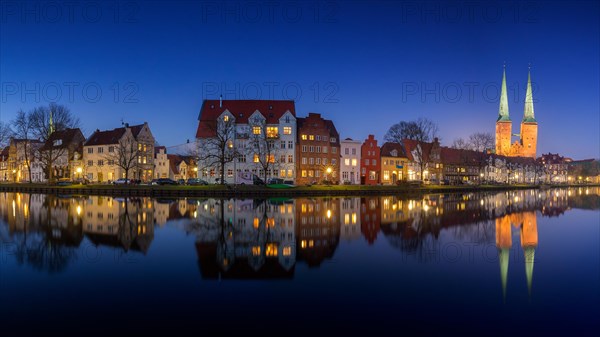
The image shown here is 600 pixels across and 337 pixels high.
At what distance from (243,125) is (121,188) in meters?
24.7

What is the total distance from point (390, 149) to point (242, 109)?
123 ft

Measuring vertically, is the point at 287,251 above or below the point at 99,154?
below

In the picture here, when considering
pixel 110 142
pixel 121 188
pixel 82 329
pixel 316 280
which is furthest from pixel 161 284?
pixel 110 142

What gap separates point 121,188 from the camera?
5797 centimetres

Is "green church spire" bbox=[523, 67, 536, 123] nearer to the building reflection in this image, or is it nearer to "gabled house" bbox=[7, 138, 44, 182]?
the building reflection

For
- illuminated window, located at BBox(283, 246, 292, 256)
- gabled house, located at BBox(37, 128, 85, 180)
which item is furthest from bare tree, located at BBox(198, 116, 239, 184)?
illuminated window, located at BBox(283, 246, 292, 256)

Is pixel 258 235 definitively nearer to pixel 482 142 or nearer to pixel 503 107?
pixel 482 142

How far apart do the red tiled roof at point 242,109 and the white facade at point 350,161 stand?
13.9 m

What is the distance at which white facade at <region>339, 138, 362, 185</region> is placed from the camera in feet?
265

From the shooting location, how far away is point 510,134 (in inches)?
7032

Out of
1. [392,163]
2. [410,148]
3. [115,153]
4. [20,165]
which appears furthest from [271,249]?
[20,165]

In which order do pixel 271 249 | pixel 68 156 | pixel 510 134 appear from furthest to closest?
pixel 510 134 → pixel 68 156 → pixel 271 249

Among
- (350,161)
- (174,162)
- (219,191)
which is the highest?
(174,162)

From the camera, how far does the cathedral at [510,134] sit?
178250mm
